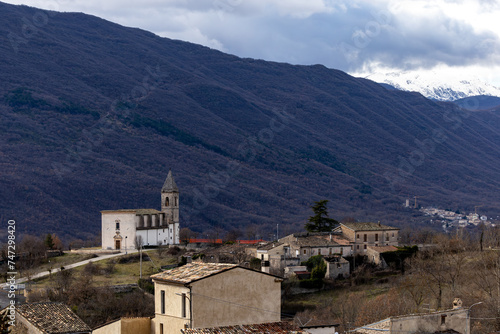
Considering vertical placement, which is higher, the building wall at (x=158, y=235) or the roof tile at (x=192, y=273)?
the roof tile at (x=192, y=273)

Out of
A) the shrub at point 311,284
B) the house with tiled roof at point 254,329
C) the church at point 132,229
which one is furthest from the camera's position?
the church at point 132,229

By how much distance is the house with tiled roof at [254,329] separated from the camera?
2219 cm

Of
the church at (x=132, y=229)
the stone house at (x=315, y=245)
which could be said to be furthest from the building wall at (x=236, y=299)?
the church at (x=132, y=229)

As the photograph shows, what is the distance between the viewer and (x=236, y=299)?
23.4m

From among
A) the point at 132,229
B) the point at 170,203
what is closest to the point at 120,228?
the point at 132,229

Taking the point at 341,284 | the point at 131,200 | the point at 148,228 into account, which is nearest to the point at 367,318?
the point at 341,284

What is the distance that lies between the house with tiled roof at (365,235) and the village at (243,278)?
0.09 m

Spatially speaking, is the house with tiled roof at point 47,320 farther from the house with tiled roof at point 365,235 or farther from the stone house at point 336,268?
the house with tiled roof at point 365,235

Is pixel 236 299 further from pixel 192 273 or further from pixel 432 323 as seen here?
pixel 432 323

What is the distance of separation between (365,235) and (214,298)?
177 feet

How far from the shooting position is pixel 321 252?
236 ft

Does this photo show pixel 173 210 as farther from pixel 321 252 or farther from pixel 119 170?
pixel 119 170

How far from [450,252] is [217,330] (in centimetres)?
5065

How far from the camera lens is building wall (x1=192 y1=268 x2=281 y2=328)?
22.7m
